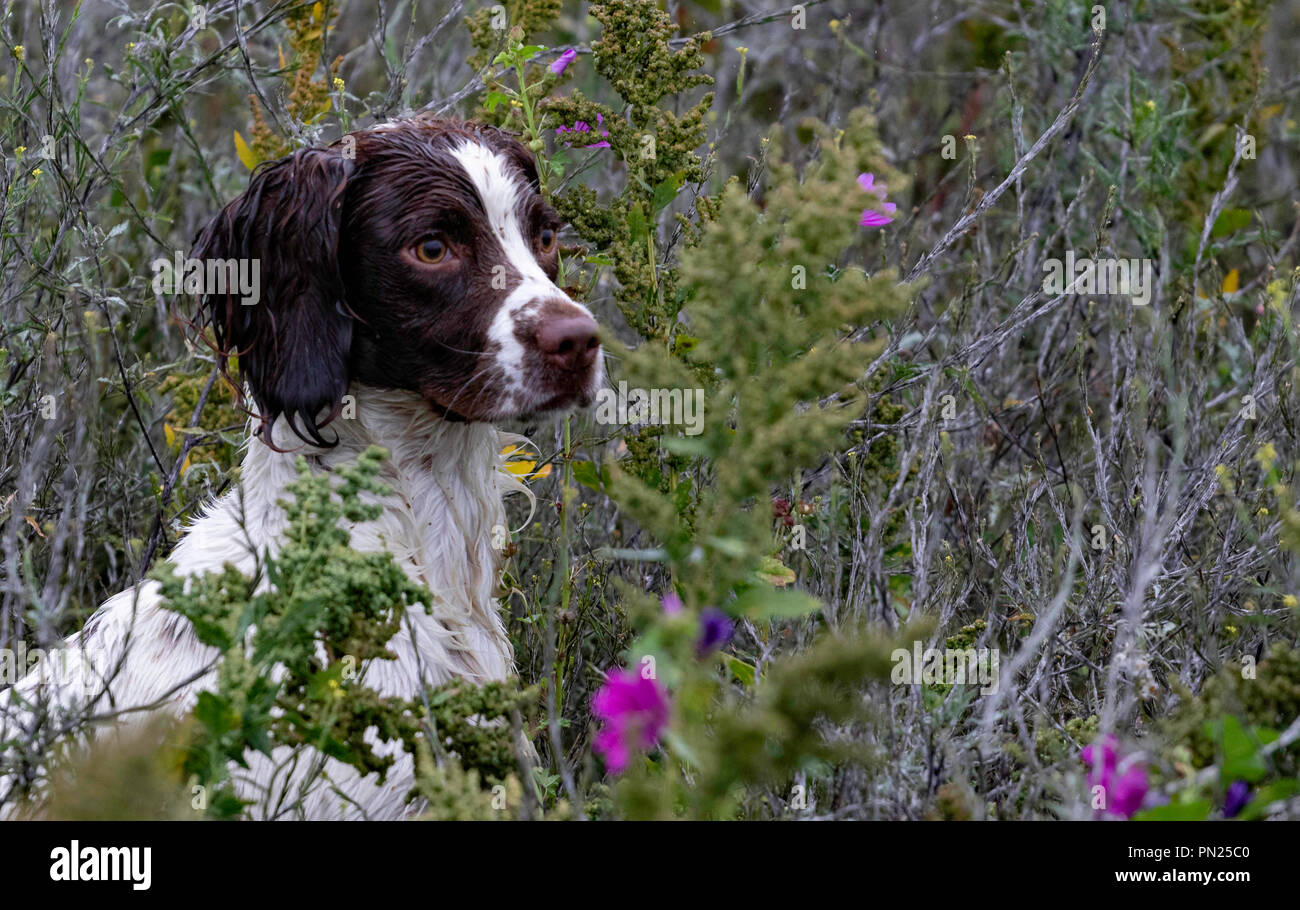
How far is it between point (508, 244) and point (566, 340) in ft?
1.14

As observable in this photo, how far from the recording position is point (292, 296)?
2910 millimetres

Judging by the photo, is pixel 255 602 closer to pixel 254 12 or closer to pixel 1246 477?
pixel 1246 477

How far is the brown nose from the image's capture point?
2812mm

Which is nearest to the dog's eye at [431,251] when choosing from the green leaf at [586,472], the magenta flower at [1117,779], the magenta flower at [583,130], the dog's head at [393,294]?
the dog's head at [393,294]

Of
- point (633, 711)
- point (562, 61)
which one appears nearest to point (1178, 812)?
point (633, 711)

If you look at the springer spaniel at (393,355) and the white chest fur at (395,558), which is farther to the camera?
the springer spaniel at (393,355)

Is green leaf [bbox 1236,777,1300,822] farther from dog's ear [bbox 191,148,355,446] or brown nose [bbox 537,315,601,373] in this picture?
dog's ear [bbox 191,148,355,446]

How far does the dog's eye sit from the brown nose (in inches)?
12.1

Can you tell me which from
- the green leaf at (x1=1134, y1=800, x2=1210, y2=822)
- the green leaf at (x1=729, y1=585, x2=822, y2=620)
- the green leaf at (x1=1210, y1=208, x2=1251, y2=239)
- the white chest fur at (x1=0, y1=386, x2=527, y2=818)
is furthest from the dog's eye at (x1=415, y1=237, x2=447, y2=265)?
the green leaf at (x1=1210, y1=208, x2=1251, y2=239)

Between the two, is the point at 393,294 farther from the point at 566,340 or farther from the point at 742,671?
the point at 742,671

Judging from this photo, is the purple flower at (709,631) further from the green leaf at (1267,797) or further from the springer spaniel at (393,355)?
the springer spaniel at (393,355)

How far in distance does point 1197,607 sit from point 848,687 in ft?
3.26

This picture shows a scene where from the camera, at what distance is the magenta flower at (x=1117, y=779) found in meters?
1.92
